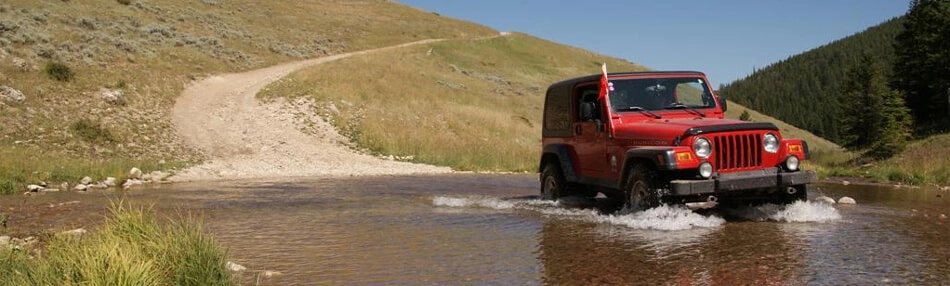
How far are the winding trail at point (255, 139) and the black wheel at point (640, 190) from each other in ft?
42.8

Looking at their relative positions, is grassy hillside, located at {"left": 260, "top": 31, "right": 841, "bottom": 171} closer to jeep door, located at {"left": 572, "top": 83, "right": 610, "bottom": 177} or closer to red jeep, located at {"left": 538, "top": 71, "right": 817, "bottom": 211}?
jeep door, located at {"left": 572, "top": 83, "right": 610, "bottom": 177}

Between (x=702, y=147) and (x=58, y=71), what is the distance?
26627 mm

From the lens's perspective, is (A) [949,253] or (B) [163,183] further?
(B) [163,183]

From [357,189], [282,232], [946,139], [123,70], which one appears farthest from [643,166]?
[123,70]

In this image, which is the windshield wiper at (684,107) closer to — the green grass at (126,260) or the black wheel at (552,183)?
the black wheel at (552,183)

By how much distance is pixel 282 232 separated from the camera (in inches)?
386

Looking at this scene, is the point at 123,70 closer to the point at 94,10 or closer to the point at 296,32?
the point at 94,10

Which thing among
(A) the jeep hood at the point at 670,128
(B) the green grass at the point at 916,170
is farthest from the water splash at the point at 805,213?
(B) the green grass at the point at 916,170

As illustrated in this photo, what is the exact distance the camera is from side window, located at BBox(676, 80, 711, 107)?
38.9ft

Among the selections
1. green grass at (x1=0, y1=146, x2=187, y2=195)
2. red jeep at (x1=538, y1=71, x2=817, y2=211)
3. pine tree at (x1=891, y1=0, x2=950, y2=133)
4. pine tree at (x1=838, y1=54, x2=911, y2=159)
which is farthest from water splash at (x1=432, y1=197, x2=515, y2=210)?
pine tree at (x1=891, y1=0, x2=950, y2=133)

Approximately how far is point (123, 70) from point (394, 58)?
2402cm

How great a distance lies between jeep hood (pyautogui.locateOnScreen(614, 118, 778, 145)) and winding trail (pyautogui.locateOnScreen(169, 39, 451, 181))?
1284 cm

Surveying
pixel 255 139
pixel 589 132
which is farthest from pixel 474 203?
pixel 255 139

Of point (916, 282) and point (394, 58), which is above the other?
point (394, 58)
